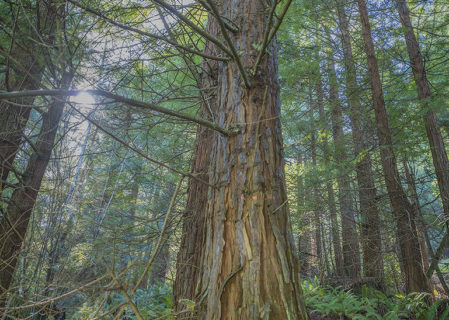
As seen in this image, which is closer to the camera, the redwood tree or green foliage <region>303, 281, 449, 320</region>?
the redwood tree

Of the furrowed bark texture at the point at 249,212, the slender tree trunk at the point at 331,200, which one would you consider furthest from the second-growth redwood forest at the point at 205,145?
the slender tree trunk at the point at 331,200

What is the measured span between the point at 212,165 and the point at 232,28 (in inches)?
47.6

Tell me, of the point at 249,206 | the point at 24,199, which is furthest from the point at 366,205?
the point at 24,199

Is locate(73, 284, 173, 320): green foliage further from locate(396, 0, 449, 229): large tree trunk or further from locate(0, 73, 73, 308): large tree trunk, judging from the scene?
locate(396, 0, 449, 229): large tree trunk

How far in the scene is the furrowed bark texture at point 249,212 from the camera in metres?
1.45

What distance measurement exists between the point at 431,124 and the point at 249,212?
16.0ft

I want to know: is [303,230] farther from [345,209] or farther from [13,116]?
[13,116]

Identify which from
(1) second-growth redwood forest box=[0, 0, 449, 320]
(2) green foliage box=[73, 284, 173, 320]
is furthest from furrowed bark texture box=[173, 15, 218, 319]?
(2) green foliage box=[73, 284, 173, 320]

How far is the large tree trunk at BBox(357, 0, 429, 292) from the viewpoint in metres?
4.27

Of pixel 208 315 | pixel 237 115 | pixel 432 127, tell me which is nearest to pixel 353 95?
pixel 432 127

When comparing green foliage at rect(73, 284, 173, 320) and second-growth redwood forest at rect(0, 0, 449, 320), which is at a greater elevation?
second-growth redwood forest at rect(0, 0, 449, 320)

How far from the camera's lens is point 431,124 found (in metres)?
4.68

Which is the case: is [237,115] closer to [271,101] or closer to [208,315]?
[271,101]

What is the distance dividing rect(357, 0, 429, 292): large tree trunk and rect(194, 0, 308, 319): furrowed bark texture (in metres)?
3.36
